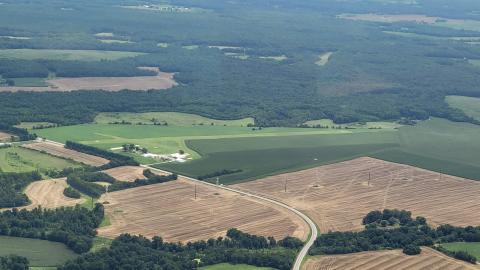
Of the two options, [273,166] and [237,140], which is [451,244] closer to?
[273,166]

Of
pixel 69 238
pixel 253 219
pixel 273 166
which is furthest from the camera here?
pixel 273 166

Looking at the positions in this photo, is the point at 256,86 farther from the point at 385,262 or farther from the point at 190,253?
the point at 385,262

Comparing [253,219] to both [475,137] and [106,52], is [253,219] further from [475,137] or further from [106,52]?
[106,52]

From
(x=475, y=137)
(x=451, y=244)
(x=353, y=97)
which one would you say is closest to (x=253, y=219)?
(x=451, y=244)

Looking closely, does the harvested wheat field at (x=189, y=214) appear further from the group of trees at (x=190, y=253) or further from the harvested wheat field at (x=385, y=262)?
the harvested wheat field at (x=385, y=262)

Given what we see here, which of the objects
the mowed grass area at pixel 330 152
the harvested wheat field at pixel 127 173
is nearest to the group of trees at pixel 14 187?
the harvested wheat field at pixel 127 173

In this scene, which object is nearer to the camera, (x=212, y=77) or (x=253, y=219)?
(x=253, y=219)

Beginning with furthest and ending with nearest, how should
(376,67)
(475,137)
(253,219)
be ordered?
(376,67)
(475,137)
(253,219)
